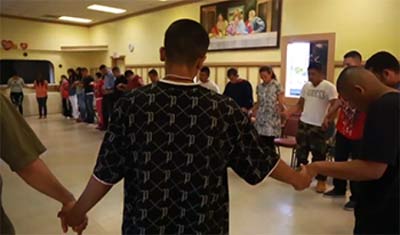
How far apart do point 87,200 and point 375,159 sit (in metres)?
1.11

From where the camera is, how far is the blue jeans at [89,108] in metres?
9.08

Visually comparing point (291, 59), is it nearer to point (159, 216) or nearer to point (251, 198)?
point (251, 198)

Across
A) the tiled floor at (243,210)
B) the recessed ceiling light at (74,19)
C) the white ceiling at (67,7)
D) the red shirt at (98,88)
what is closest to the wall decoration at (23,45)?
the white ceiling at (67,7)

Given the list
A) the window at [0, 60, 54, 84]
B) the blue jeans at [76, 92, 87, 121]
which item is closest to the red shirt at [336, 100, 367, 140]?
the blue jeans at [76, 92, 87, 121]

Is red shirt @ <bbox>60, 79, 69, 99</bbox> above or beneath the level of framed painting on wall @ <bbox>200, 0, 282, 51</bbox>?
beneath

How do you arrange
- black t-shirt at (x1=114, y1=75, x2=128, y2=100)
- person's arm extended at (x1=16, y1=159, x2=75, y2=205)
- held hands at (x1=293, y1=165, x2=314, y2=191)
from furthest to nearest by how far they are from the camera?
black t-shirt at (x1=114, y1=75, x2=128, y2=100), held hands at (x1=293, y1=165, x2=314, y2=191), person's arm extended at (x1=16, y1=159, x2=75, y2=205)

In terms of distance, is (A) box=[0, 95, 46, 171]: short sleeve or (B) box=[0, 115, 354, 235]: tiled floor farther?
(B) box=[0, 115, 354, 235]: tiled floor

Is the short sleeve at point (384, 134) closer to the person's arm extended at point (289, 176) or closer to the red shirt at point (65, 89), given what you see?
the person's arm extended at point (289, 176)

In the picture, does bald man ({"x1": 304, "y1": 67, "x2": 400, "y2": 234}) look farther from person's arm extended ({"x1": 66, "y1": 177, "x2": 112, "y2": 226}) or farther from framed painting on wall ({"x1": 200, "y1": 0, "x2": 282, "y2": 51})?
framed painting on wall ({"x1": 200, "y1": 0, "x2": 282, "y2": 51})

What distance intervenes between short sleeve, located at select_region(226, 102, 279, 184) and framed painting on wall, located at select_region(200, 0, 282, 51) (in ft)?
19.5

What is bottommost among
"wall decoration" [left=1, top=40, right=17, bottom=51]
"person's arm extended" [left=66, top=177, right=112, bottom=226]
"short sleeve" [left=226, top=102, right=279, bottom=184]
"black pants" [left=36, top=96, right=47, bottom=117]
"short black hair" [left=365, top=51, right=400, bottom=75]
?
"black pants" [left=36, top=96, right=47, bottom=117]

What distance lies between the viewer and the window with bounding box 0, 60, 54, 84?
11.3m

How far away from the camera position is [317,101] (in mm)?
3838

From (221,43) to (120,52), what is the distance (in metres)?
4.93
